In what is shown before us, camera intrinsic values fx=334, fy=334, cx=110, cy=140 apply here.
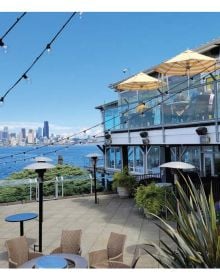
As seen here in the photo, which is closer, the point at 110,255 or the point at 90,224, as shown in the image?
the point at 110,255

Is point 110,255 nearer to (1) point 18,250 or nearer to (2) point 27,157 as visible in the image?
(1) point 18,250

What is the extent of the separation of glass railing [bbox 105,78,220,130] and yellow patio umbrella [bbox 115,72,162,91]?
1275 millimetres

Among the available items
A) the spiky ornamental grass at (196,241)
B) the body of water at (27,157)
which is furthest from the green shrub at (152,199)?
the spiky ornamental grass at (196,241)

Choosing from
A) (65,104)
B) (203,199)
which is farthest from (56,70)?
(203,199)

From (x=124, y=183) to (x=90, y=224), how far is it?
4.63 metres

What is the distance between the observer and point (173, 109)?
11992mm

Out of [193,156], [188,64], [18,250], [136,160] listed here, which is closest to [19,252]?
[18,250]

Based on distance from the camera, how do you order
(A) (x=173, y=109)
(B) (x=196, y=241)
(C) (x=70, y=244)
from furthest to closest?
1. (A) (x=173, y=109)
2. (C) (x=70, y=244)
3. (B) (x=196, y=241)

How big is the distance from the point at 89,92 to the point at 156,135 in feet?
329

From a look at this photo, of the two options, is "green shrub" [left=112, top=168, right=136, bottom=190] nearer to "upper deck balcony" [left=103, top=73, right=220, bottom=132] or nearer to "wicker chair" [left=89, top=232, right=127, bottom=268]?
"upper deck balcony" [left=103, top=73, right=220, bottom=132]

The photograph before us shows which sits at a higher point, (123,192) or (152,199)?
(152,199)

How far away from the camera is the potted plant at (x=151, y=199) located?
10.7 metres

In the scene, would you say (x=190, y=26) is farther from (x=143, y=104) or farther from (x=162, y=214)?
(x=162, y=214)

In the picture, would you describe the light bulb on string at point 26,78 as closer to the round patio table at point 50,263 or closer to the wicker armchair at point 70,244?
the wicker armchair at point 70,244
